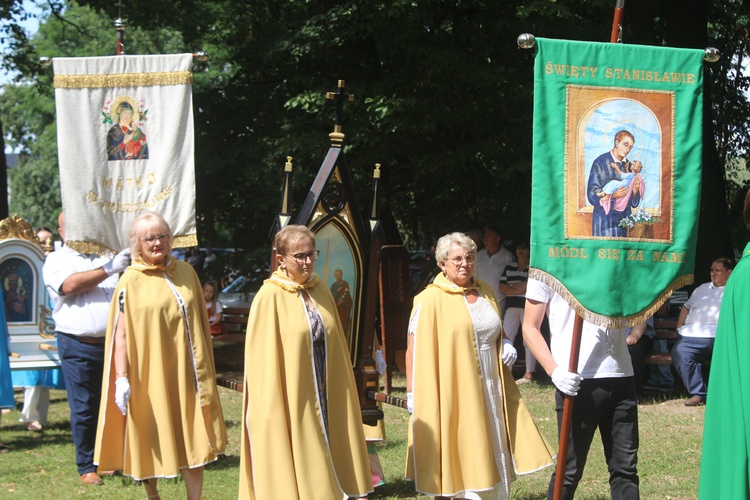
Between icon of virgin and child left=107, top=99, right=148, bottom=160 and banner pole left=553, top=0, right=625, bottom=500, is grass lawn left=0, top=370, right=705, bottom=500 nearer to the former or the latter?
banner pole left=553, top=0, right=625, bottom=500

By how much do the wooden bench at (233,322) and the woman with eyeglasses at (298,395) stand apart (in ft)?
30.2

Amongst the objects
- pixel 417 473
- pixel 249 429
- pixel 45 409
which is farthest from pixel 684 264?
pixel 45 409

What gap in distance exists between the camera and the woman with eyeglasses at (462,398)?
5914mm

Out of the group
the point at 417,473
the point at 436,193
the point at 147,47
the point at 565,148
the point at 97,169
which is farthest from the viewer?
the point at 147,47

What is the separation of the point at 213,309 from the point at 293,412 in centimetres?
1004

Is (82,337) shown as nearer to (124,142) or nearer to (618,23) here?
(124,142)

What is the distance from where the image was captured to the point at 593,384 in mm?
5355

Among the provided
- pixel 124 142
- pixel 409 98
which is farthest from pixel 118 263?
pixel 409 98

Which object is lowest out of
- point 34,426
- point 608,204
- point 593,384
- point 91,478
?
point 34,426

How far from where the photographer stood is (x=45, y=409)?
10453mm

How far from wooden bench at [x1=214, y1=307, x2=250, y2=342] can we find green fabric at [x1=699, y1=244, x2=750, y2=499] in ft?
35.5

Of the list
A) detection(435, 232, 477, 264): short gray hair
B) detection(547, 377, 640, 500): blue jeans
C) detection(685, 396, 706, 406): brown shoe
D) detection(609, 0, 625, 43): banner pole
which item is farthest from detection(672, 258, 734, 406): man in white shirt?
detection(609, 0, 625, 43): banner pole

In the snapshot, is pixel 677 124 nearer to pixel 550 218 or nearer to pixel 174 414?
pixel 550 218

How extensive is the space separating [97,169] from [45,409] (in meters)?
3.95
